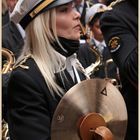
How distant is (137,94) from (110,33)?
370 millimetres

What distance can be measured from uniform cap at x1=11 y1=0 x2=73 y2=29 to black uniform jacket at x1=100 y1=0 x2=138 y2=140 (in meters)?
0.29

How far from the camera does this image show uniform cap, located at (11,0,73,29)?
2936 millimetres

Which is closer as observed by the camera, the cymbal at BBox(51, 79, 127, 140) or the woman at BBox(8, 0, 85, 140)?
the cymbal at BBox(51, 79, 127, 140)

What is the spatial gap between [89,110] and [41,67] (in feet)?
1.19

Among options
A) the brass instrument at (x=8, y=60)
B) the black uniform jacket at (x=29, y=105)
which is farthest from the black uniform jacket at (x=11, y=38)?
the black uniform jacket at (x=29, y=105)

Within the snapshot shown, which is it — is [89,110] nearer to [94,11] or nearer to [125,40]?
[125,40]

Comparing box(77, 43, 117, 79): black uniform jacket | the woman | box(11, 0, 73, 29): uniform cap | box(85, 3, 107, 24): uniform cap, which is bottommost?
box(77, 43, 117, 79): black uniform jacket

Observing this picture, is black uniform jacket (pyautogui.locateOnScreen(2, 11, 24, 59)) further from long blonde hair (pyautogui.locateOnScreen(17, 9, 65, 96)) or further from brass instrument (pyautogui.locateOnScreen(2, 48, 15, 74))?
long blonde hair (pyautogui.locateOnScreen(17, 9, 65, 96))

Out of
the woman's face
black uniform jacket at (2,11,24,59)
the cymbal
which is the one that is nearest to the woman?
the woman's face

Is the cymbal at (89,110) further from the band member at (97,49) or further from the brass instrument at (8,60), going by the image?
the brass instrument at (8,60)

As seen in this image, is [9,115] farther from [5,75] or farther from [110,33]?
[5,75]

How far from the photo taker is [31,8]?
297 cm

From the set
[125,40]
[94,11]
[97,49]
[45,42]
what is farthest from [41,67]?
[94,11]

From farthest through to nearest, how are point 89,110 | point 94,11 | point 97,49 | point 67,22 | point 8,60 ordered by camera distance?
point 94,11
point 97,49
point 8,60
point 67,22
point 89,110
